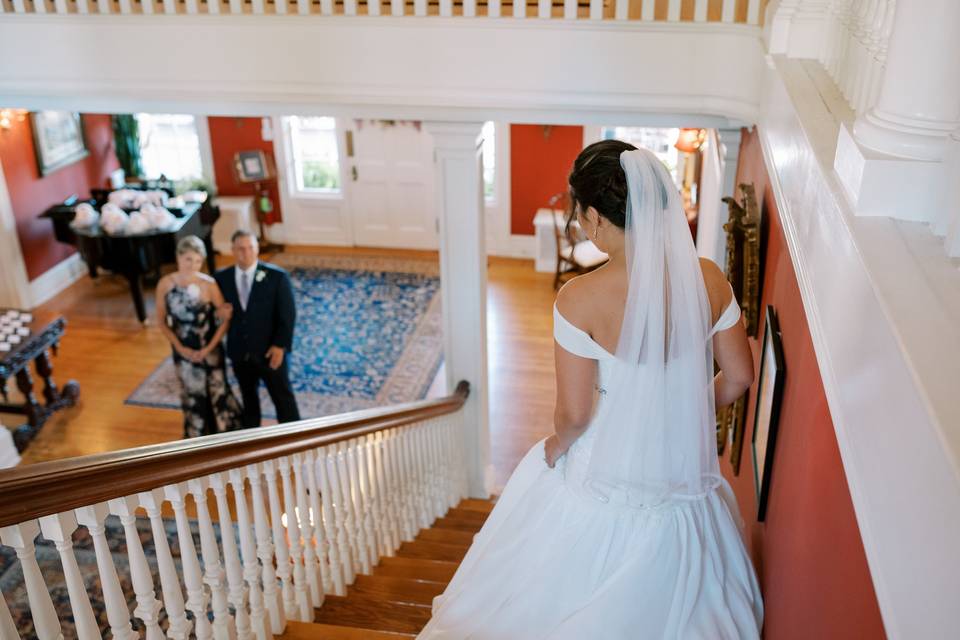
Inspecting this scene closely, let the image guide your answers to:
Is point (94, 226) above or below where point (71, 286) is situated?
above

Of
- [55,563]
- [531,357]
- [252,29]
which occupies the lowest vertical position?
[531,357]

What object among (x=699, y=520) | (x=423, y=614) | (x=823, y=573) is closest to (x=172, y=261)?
(x=423, y=614)

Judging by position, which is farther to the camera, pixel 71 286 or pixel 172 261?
pixel 71 286

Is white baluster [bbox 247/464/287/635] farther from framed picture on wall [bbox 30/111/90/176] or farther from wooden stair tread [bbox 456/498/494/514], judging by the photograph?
framed picture on wall [bbox 30/111/90/176]

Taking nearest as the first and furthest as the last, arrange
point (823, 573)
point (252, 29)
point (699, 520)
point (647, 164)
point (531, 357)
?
1. point (823, 573)
2. point (647, 164)
3. point (699, 520)
4. point (252, 29)
5. point (531, 357)

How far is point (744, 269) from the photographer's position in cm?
304

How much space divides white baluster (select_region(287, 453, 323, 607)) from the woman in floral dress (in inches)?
101

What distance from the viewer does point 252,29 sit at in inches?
172

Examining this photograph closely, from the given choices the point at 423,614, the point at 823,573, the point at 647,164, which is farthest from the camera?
the point at 423,614

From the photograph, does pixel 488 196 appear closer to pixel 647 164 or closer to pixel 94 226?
pixel 94 226

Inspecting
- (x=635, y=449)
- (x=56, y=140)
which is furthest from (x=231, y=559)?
(x=56, y=140)

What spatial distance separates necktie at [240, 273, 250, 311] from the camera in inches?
214

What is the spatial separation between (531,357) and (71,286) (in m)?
5.04

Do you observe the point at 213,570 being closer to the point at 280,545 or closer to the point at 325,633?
the point at 280,545
